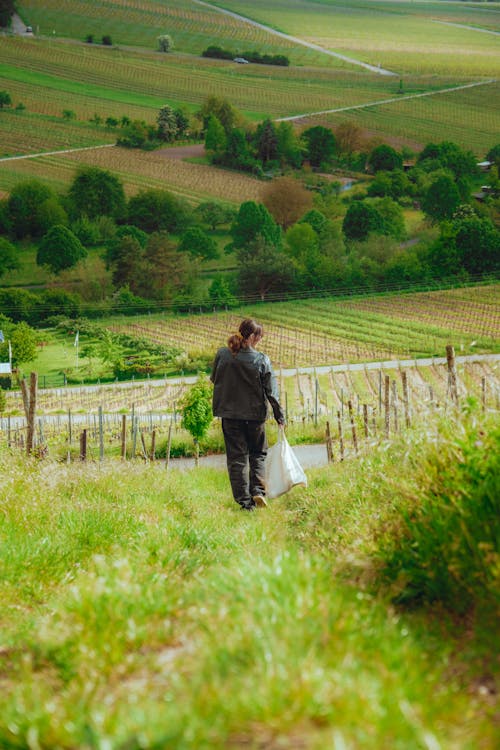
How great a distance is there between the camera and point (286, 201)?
84062 millimetres

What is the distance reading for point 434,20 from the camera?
94.1 metres

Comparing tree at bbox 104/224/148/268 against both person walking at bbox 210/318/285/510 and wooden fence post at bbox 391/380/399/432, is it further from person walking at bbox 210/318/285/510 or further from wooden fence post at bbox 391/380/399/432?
person walking at bbox 210/318/285/510

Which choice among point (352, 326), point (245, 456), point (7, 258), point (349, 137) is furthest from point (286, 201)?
point (245, 456)

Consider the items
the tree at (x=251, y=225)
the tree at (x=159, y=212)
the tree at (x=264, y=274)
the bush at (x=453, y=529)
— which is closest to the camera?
the bush at (x=453, y=529)

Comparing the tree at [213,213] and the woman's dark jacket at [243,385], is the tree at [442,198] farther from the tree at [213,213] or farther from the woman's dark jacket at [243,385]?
the woman's dark jacket at [243,385]

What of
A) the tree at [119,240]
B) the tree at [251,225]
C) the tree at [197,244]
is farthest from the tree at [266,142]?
the tree at [197,244]

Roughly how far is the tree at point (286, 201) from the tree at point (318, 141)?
7.29 m

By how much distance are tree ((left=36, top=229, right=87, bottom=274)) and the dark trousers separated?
6462 centimetres

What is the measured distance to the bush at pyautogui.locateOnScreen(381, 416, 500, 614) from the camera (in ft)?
10.1

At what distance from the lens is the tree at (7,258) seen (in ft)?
229

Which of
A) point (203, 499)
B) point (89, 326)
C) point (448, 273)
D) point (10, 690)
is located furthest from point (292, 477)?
point (448, 273)

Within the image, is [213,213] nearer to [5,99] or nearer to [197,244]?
[197,244]

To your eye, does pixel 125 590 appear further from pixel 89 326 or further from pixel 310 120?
pixel 310 120

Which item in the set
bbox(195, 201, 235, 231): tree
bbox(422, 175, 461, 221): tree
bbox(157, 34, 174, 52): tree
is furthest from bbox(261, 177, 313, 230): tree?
bbox(157, 34, 174, 52): tree
